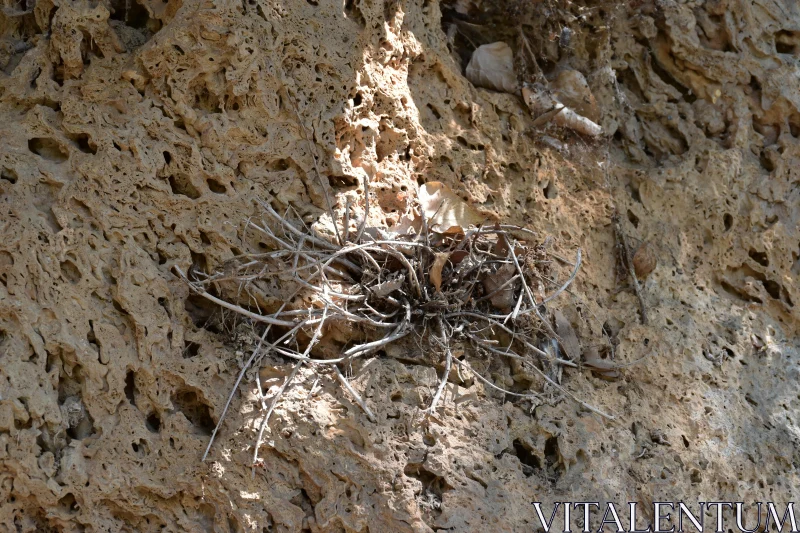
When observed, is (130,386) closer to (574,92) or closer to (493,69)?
(493,69)

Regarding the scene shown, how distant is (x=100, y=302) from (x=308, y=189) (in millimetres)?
821

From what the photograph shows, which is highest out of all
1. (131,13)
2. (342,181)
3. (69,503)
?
(131,13)

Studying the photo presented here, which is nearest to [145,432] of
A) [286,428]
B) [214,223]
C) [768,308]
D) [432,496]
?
[286,428]

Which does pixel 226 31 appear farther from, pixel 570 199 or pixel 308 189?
pixel 570 199

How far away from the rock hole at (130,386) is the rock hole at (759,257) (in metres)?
2.56

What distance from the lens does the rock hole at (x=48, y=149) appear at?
2857mm

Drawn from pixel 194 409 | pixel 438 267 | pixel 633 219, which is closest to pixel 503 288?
pixel 438 267

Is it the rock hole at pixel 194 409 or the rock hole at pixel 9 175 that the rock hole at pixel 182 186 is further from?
the rock hole at pixel 194 409

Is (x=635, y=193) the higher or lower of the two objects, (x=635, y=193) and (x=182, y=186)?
the lower

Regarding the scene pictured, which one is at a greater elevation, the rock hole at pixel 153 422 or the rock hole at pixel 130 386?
the rock hole at pixel 130 386

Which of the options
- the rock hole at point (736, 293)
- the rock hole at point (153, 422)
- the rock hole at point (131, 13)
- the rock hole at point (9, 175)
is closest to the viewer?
the rock hole at point (153, 422)

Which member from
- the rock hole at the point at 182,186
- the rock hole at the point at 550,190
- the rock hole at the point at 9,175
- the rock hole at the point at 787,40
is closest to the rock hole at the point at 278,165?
the rock hole at the point at 182,186

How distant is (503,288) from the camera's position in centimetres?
293

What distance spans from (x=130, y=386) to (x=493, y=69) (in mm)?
1990
